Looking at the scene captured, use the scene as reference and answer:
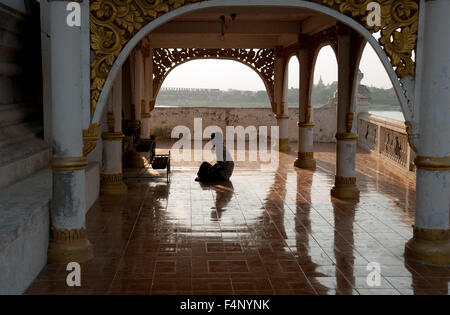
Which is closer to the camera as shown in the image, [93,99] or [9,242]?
[9,242]

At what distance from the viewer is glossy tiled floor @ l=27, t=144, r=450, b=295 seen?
185 inches

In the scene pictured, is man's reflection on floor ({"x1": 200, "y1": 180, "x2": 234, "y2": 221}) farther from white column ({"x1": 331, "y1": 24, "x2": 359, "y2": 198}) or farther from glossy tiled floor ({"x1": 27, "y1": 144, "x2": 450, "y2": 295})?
A: white column ({"x1": 331, "y1": 24, "x2": 359, "y2": 198})

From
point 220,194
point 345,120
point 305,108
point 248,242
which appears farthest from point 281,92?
point 248,242

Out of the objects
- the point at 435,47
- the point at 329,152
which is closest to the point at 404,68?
the point at 435,47

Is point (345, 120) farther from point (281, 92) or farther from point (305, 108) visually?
point (281, 92)

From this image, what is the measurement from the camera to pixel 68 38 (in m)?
5.00

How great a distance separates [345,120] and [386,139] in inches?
193

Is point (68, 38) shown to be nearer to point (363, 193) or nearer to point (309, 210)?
point (309, 210)

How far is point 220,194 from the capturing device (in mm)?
8875

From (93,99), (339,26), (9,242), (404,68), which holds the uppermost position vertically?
(339,26)

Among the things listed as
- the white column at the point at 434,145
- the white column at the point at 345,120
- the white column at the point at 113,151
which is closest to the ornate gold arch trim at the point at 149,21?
the white column at the point at 434,145

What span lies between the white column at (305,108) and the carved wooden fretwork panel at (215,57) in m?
3.67

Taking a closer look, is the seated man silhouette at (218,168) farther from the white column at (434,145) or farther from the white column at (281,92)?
the white column at (281,92)
